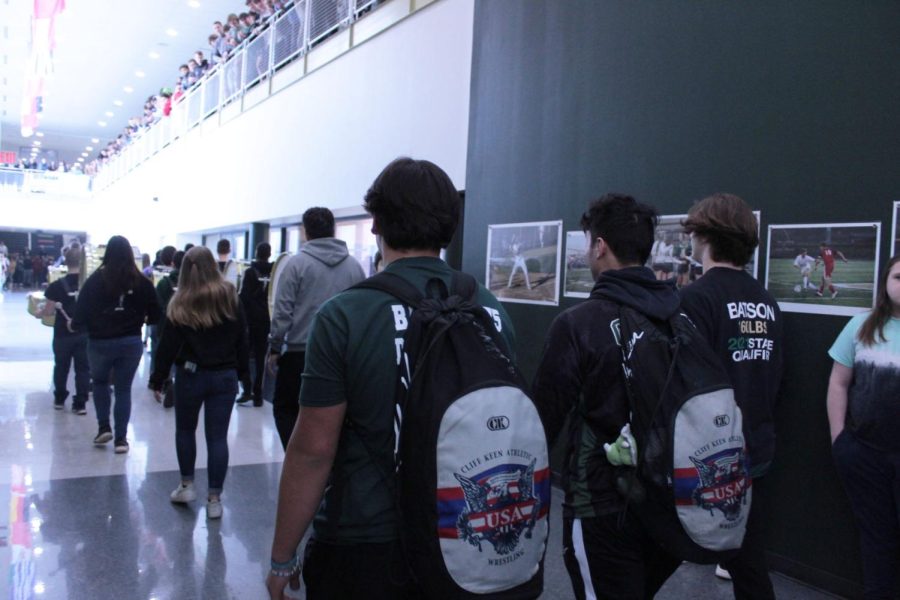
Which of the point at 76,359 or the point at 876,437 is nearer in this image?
the point at 876,437

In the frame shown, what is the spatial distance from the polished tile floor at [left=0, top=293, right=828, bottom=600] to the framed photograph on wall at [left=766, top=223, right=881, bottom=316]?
138cm

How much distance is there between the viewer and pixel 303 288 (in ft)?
12.9

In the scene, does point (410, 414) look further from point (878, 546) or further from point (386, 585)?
point (878, 546)

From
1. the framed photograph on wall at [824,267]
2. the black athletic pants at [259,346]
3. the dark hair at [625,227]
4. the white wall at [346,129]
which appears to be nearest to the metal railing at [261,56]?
the white wall at [346,129]

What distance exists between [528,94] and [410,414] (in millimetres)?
4317

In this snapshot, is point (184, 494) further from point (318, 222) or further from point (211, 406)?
point (318, 222)

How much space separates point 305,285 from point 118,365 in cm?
225

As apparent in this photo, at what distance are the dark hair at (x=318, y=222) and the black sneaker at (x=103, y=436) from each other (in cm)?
285

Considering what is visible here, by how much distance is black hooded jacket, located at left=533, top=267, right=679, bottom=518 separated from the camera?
1725mm

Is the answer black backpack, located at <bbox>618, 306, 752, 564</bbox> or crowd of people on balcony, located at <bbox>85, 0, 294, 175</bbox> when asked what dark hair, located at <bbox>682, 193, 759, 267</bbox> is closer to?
black backpack, located at <bbox>618, 306, 752, 564</bbox>

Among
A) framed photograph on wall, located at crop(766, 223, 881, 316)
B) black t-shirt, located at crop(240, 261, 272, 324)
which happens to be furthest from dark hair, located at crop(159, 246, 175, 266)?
framed photograph on wall, located at crop(766, 223, 881, 316)

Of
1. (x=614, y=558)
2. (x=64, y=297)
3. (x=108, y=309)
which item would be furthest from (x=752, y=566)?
(x=64, y=297)

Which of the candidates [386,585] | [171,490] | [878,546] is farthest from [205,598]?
[878,546]

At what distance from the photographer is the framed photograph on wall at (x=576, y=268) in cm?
464
